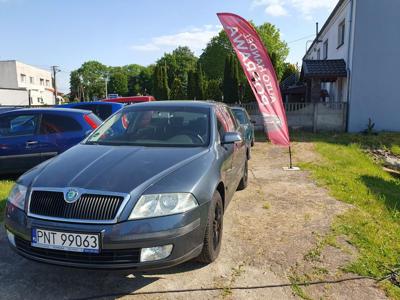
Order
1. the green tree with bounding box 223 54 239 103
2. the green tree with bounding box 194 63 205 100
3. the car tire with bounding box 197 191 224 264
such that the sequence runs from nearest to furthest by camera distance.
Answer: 1. the car tire with bounding box 197 191 224 264
2. the green tree with bounding box 223 54 239 103
3. the green tree with bounding box 194 63 205 100

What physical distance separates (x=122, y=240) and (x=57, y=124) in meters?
5.26

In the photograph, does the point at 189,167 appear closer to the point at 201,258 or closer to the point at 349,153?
the point at 201,258

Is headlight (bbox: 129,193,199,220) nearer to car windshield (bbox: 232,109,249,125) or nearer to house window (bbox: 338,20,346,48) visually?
car windshield (bbox: 232,109,249,125)

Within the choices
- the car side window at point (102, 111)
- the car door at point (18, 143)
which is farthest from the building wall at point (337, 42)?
the car door at point (18, 143)

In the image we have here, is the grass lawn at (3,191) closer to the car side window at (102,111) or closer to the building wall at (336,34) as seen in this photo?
the car side window at (102,111)

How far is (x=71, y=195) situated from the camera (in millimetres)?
2977

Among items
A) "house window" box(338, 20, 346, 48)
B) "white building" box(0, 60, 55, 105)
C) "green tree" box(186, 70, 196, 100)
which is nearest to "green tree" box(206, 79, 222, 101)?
"green tree" box(186, 70, 196, 100)

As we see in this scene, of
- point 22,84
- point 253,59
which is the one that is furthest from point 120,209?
point 22,84

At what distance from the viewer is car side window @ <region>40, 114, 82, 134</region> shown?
Answer: 7328mm

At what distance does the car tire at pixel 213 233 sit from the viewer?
3439 millimetres

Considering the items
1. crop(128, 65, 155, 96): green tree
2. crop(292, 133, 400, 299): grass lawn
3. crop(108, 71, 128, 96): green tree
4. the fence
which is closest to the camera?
crop(292, 133, 400, 299): grass lawn

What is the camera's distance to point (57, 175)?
10.8 ft

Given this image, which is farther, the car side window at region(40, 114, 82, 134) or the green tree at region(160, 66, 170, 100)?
the green tree at region(160, 66, 170, 100)

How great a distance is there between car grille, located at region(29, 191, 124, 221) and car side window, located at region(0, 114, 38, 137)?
4.76 meters
